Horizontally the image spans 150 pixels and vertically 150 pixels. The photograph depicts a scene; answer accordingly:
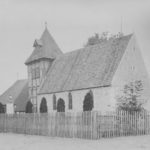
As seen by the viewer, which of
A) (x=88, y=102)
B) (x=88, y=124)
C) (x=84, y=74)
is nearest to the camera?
(x=88, y=124)

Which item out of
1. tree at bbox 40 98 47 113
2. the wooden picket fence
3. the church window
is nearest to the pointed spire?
the church window

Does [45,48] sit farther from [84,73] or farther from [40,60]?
[84,73]

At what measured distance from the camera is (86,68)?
41.0 m

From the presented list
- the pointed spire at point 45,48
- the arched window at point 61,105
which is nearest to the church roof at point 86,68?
the arched window at point 61,105

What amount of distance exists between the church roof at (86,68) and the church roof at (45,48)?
1869mm

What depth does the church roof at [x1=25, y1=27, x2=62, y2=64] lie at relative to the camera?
4930 cm

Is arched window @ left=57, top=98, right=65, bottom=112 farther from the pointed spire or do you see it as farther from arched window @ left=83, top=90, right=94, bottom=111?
the pointed spire

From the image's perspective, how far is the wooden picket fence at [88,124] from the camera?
2084 centimetres

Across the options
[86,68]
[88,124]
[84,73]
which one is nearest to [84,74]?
[84,73]

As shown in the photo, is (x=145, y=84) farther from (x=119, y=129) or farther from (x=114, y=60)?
(x=119, y=129)

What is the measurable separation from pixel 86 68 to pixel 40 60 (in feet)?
34.1

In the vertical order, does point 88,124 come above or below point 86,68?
below

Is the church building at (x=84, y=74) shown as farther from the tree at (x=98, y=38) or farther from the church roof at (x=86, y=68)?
the tree at (x=98, y=38)

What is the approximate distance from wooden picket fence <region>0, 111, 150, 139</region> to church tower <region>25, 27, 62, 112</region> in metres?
21.5
